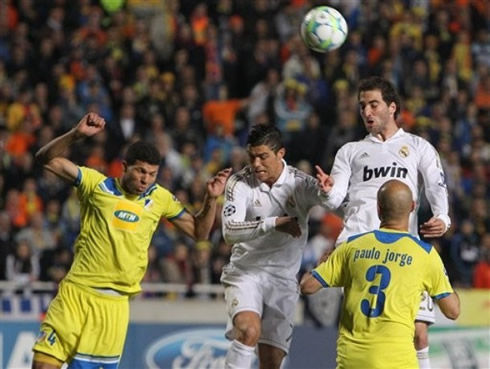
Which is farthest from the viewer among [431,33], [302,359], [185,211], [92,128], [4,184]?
[431,33]

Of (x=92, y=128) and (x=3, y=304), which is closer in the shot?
(x=92, y=128)

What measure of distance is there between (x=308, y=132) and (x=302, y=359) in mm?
4469

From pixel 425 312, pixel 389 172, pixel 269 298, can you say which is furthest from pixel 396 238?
pixel 269 298

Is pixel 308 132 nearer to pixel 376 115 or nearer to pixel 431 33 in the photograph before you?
pixel 431 33

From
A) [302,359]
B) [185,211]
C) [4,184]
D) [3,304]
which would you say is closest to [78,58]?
[4,184]

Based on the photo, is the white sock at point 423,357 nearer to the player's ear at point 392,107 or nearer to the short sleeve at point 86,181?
the player's ear at point 392,107

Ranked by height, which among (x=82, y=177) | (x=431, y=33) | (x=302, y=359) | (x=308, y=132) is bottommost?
(x=302, y=359)

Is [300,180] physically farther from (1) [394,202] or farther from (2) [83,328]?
(1) [394,202]

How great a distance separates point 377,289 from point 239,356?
6.95 feet

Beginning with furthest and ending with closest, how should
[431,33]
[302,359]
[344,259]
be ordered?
1. [431,33]
2. [302,359]
3. [344,259]

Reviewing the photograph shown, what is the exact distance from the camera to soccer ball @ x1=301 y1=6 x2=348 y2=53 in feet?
36.5

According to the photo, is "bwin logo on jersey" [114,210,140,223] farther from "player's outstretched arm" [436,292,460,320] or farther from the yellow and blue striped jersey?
"player's outstretched arm" [436,292,460,320]

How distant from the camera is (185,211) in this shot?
10508mm

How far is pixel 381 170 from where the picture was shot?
10.1 metres
